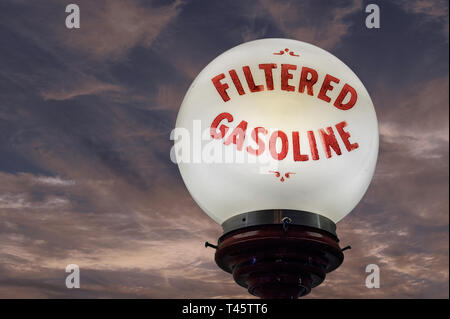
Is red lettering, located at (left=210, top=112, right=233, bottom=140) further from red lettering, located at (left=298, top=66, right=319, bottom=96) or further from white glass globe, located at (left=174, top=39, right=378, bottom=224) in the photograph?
red lettering, located at (left=298, top=66, right=319, bottom=96)

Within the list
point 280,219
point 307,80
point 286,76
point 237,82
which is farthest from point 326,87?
point 280,219

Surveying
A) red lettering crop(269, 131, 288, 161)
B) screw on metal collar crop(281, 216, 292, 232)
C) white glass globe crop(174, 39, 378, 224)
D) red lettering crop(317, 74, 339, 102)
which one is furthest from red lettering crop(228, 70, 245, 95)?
screw on metal collar crop(281, 216, 292, 232)

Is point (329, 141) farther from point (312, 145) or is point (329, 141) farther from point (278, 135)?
point (278, 135)

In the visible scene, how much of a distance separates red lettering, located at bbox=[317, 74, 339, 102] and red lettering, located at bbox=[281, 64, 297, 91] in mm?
156

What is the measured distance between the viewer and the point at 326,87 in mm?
2611

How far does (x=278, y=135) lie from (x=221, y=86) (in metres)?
0.42

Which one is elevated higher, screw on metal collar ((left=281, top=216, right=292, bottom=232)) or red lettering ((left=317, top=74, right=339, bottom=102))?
red lettering ((left=317, top=74, right=339, bottom=102))

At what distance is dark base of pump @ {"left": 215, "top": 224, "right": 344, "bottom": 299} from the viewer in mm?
2480
